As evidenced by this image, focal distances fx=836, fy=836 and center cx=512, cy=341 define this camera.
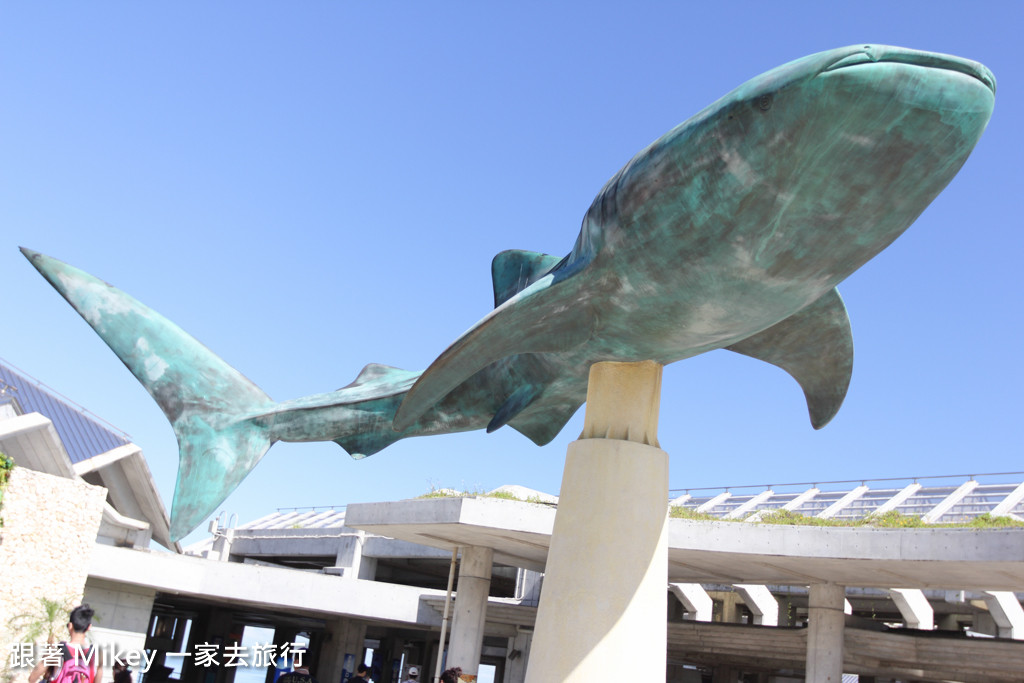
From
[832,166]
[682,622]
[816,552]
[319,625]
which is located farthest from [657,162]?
[319,625]

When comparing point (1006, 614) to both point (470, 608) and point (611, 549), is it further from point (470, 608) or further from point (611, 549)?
point (611, 549)

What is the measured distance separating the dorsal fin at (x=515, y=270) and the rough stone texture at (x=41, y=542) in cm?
1646

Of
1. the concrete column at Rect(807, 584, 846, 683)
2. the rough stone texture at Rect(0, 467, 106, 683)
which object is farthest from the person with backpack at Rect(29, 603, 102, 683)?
the concrete column at Rect(807, 584, 846, 683)

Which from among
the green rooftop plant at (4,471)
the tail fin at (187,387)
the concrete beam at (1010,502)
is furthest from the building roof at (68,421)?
the concrete beam at (1010,502)

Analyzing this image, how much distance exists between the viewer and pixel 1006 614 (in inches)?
1013

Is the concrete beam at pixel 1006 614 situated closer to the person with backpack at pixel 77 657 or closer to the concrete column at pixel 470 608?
the concrete column at pixel 470 608

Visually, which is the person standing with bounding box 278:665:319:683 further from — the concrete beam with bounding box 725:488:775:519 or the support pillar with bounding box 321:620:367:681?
the support pillar with bounding box 321:620:367:681

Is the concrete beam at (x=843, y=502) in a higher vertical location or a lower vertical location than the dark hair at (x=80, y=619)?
higher

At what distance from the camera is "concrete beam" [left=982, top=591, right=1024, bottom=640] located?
2573 centimetres

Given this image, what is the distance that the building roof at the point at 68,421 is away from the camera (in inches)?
1104

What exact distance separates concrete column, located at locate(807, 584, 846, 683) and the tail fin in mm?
16212

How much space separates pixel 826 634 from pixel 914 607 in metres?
8.90

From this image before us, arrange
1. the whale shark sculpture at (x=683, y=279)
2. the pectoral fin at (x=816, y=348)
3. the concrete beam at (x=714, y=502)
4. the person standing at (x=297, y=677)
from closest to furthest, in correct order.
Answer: the whale shark sculpture at (x=683, y=279), the person standing at (x=297, y=677), the pectoral fin at (x=816, y=348), the concrete beam at (x=714, y=502)

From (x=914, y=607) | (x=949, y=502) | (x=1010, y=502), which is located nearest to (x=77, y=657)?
(x=949, y=502)
